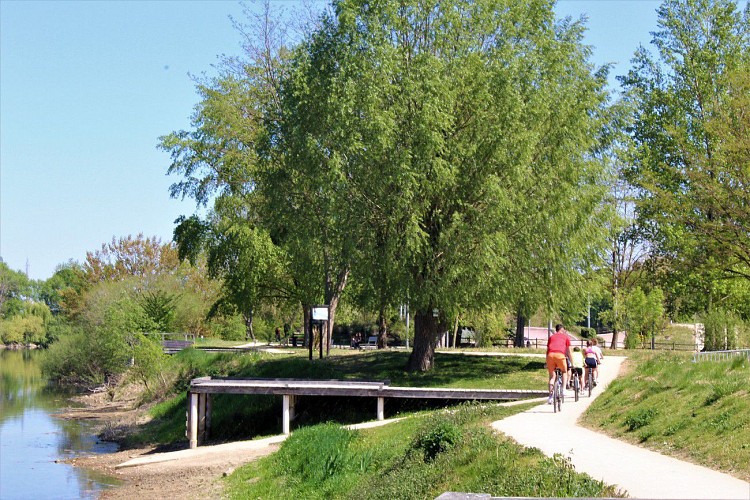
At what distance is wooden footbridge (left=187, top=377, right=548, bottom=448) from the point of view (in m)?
26.1

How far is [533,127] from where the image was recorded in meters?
29.6

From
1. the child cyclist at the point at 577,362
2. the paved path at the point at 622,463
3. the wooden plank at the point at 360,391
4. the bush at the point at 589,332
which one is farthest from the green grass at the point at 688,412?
→ the bush at the point at 589,332

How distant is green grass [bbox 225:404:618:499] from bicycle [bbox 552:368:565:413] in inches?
38.4

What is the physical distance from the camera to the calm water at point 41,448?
1026 inches

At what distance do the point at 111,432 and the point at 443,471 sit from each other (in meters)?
26.8

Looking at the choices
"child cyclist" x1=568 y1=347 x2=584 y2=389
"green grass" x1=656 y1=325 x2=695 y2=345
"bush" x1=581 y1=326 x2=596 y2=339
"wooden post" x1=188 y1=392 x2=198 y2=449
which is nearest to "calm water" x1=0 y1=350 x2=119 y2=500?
"wooden post" x1=188 y1=392 x2=198 y2=449

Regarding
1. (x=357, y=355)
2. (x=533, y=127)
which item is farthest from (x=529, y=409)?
(x=357, y=355)

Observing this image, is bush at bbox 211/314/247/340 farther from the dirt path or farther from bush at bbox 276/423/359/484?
bush at bbox 276/423/359/484

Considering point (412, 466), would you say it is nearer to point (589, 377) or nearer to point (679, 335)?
point (589, 377)

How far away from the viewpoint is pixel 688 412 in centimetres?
1541

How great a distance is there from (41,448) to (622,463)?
27.4 meters

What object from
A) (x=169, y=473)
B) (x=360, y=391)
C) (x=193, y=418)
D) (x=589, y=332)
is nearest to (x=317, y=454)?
(x=169, y=473)

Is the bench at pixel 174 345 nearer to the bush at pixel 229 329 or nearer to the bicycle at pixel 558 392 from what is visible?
the bush at pixel 229 329

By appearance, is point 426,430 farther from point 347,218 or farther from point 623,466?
point 347,218
